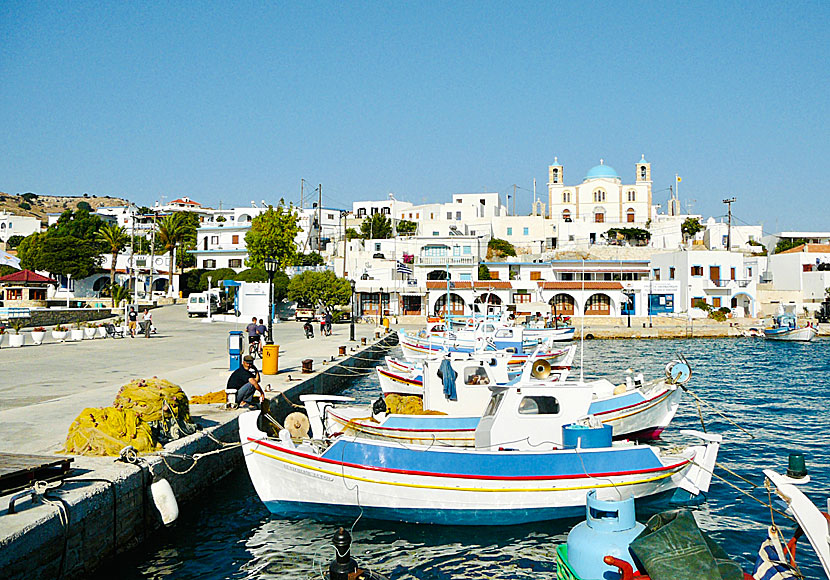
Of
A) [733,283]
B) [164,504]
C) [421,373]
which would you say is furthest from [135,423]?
[733,283]

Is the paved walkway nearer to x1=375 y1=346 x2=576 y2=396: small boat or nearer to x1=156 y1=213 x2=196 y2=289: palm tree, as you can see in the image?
x1=375 y1=346 x2=576 y2=396: small boat

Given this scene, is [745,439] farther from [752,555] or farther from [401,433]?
[401,433]

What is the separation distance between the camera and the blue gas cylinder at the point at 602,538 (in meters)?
6.69

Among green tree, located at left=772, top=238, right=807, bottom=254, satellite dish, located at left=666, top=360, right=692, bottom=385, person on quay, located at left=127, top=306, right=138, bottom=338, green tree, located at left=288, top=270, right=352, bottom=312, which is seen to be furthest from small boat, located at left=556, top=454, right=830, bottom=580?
green tree, located at left=772, top=238, right=807, bottom=254

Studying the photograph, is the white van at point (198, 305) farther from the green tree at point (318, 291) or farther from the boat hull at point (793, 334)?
the boat hull at point (793, 334)

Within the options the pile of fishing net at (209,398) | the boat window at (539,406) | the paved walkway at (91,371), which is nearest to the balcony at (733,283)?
the paved walkway at (91,371)

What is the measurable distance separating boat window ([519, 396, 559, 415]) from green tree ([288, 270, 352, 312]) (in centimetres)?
4794

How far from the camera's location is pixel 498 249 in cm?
9288

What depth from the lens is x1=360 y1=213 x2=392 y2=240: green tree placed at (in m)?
93.7

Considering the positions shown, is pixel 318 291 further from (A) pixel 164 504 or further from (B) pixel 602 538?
(B) pixel 602 538

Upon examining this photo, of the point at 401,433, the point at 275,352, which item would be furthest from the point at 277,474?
the point at 275,352

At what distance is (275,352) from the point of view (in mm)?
22250

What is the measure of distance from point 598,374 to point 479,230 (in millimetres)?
68226

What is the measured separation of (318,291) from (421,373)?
1525 inches
